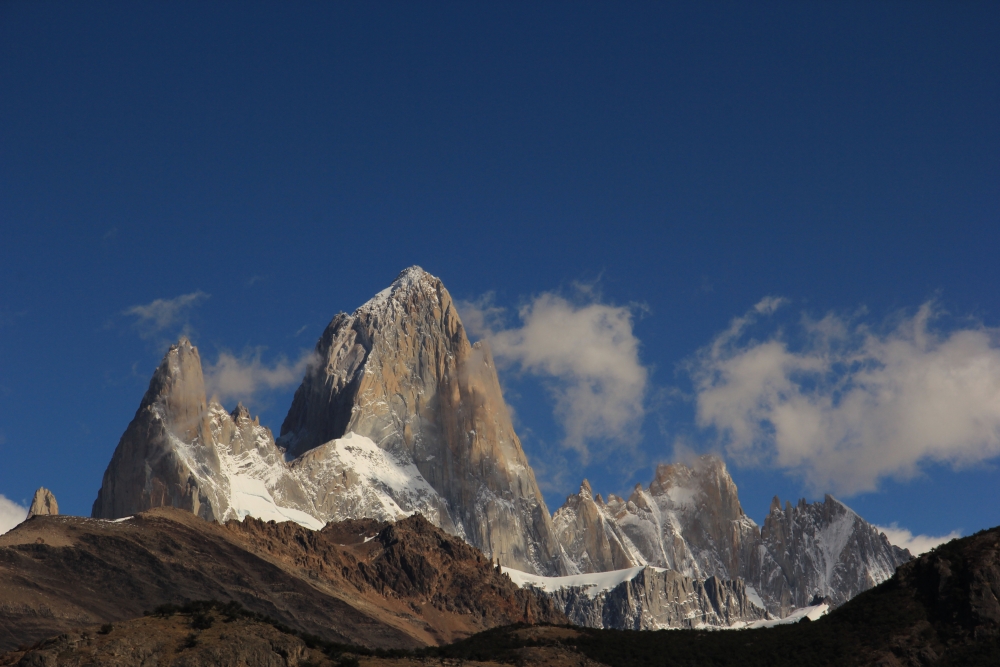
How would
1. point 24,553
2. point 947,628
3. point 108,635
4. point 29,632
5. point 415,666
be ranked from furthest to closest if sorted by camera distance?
point 24,553, point 29,632, point 947,628, point 415,666, point 108,635

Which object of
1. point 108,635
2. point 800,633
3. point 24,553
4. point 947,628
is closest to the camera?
point 108,635

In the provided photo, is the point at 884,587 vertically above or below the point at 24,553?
below

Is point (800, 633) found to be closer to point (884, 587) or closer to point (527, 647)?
→ point (884, 587)

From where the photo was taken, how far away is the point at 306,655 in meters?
82.2

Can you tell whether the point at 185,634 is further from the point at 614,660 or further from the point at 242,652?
the point at 614,660

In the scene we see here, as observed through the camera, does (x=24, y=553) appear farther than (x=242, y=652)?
Yes

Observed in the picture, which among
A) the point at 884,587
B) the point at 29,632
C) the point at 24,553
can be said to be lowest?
the point at 884,587

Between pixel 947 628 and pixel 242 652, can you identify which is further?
pixel 947 628

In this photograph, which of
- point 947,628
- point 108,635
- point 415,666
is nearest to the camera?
point 108,635

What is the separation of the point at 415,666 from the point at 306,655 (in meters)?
7.29

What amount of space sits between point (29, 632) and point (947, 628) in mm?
119840

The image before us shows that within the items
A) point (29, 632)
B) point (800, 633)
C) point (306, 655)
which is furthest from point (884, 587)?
point (29, 632)

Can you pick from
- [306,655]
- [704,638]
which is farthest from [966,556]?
[306,655]

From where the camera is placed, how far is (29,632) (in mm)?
163500
